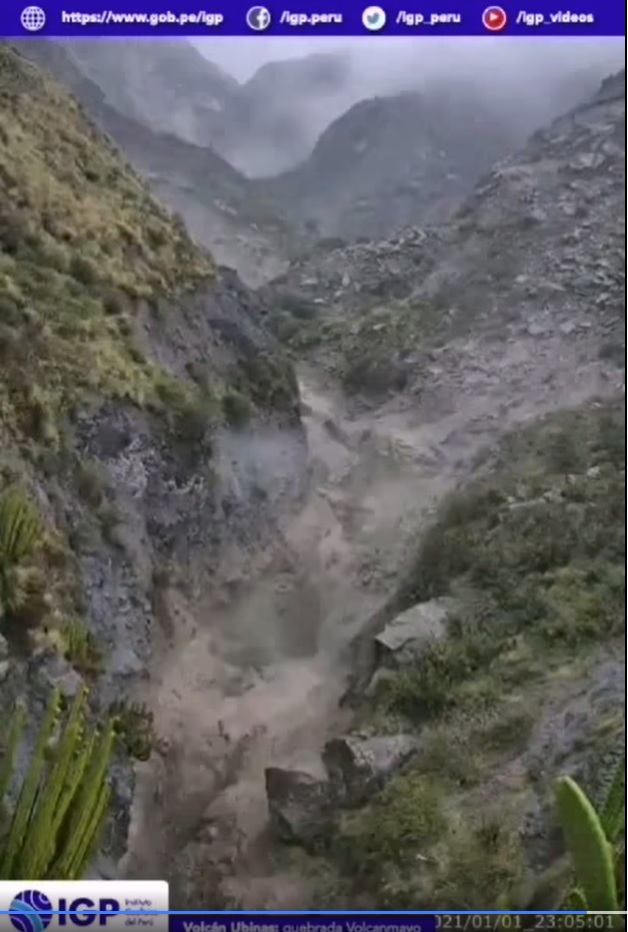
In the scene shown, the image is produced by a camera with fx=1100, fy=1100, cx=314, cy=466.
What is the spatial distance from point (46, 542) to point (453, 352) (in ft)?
5.23

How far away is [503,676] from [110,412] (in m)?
1.65

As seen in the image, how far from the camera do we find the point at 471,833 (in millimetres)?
3238

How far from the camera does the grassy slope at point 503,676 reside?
319 centimetres

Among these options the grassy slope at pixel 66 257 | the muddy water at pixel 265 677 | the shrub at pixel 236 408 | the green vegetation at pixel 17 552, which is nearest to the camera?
the muddy water at pixel 265 677

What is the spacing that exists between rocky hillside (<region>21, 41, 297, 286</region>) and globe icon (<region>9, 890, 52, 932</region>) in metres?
2.29
